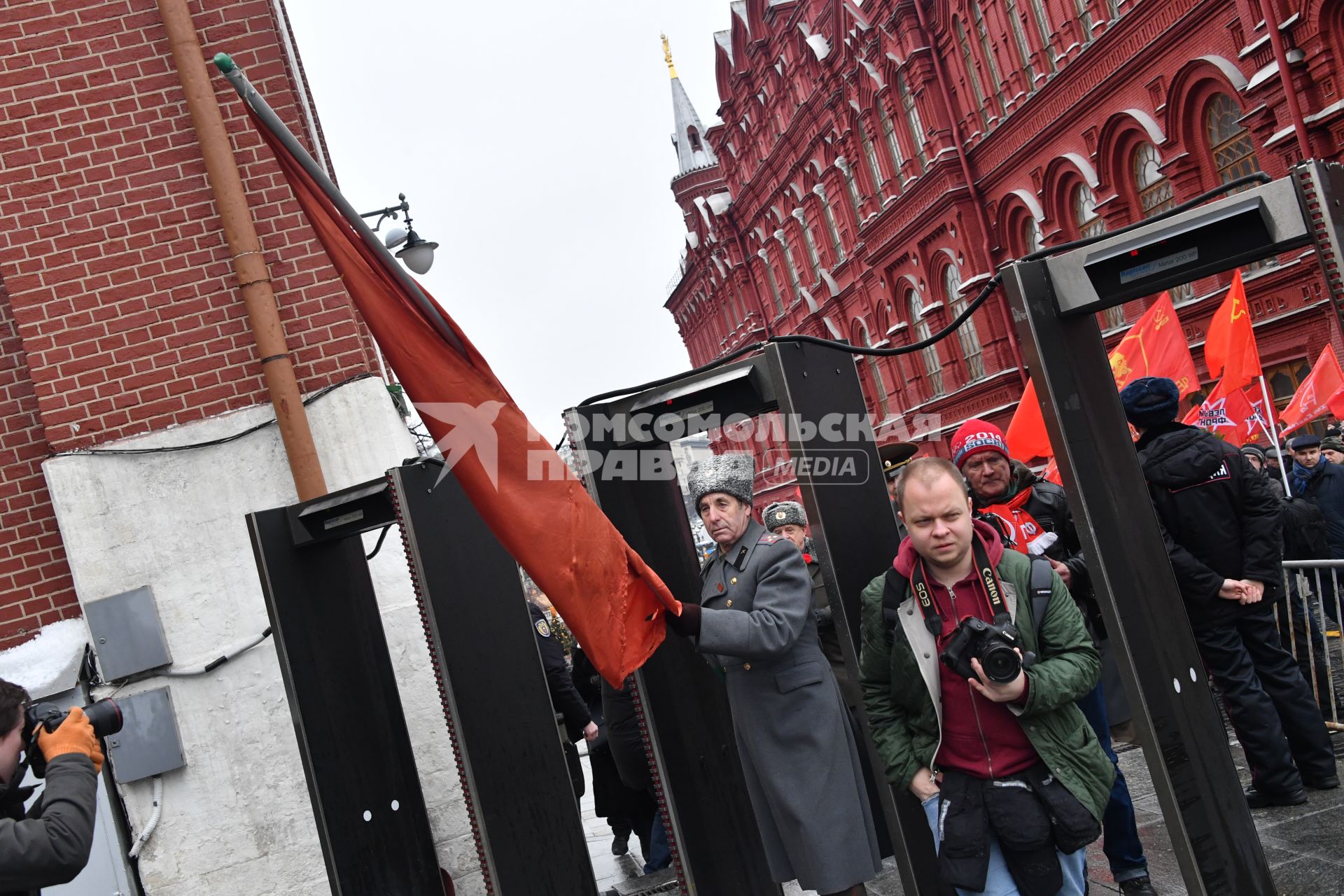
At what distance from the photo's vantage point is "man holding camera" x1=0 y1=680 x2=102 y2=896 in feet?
10.9

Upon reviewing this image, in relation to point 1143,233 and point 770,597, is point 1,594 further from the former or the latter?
point 1143,233

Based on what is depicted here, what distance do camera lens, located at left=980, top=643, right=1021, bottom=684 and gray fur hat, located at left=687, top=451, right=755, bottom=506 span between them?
1.52m

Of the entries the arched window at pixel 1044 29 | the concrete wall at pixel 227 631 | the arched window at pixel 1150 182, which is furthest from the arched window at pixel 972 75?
the concrete wall at pixel 227 631

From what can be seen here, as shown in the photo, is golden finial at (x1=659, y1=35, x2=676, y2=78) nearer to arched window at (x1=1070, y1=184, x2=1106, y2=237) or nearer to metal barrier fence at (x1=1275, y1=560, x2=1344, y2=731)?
arched window at (x1=1070, y1=184, x2=1106, y2=237)

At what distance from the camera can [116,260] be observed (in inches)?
284

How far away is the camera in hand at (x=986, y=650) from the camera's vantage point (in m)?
3.17

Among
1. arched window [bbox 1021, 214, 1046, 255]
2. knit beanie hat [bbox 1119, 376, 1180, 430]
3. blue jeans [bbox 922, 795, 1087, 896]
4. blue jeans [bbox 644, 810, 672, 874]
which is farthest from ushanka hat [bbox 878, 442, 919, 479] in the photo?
arched window [bbox 1021, 214, 1046, 255]

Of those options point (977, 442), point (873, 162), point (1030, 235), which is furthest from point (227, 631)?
point (873, 162)

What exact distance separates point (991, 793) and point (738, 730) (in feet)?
4.55

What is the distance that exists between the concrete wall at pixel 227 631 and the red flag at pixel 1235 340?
7680mm

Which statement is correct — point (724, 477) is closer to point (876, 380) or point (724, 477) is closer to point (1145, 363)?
point (1145, 363)

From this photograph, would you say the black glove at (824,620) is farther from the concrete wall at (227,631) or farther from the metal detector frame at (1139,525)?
the concrete wall at (227,631)

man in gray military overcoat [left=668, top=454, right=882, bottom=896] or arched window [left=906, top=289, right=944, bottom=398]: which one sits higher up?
arched window [left=906, top=289, right=944, bottom=398]

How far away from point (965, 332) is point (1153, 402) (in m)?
25.4
